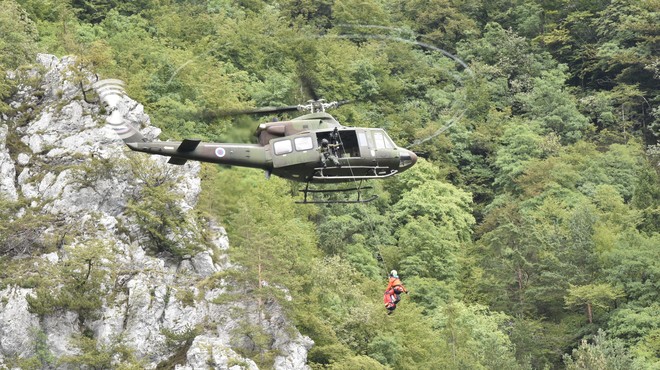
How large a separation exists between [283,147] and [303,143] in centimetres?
54

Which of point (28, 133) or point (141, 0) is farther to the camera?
point (141, 0)

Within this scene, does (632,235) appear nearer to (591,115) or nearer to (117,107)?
(591,115)

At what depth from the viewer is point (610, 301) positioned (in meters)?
58.3

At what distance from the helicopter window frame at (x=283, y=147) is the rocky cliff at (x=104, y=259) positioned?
15.1 metres

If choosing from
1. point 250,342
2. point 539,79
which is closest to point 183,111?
point 250,342

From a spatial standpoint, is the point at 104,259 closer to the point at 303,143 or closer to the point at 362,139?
the point at 303,143

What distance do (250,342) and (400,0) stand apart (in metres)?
39.5

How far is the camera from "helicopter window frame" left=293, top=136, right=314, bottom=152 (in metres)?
35.4

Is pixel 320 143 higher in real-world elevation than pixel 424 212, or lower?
lower

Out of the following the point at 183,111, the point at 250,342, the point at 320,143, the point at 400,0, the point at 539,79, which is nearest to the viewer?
the point at 320,143

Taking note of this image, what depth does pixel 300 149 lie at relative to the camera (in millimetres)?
35438

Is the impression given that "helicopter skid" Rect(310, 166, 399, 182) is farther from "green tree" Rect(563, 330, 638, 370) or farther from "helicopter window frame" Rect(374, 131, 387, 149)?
"green tree" Rect(563, 330, 638, 370)

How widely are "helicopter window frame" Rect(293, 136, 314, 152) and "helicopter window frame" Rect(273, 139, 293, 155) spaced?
6.5 inches

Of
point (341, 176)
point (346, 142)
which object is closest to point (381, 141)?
point (346, 142)
